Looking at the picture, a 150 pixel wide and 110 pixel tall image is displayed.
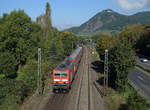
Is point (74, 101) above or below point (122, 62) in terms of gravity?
below

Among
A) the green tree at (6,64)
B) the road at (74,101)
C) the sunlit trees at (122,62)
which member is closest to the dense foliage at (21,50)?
the green tree at (6,64)

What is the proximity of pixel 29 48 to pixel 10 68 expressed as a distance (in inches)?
336

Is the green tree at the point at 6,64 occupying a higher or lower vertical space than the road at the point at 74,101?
higher

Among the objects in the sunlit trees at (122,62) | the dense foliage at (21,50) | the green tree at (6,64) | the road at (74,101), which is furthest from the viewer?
the green tree at (6,64)

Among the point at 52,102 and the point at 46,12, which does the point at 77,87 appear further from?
the point at 46,12

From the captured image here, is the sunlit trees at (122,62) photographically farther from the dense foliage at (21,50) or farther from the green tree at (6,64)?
the green tree at (6,64)

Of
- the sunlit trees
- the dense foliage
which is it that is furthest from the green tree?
the sunlit trees

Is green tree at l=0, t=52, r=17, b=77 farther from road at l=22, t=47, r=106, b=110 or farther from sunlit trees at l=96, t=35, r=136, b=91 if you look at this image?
sunlit trees at l=96, t=35, r=136, b=91

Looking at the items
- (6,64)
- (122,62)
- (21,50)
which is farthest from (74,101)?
(21,50)

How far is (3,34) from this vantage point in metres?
37.4

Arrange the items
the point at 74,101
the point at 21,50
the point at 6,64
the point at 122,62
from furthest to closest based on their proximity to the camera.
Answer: the point at 21,50, the point at 6,64, the point at 122,62, the point at 74,101

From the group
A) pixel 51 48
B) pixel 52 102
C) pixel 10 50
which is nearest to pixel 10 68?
pixel 10 50

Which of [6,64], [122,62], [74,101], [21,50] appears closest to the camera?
[74,101]

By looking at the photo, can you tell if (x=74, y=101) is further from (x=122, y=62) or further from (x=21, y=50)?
(x=21, y=50)
